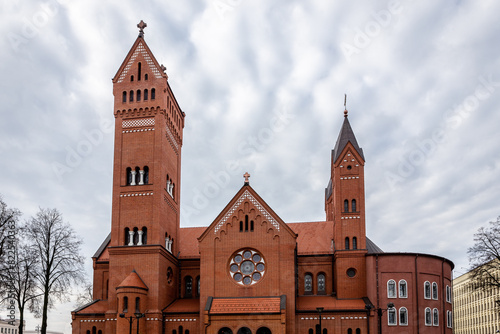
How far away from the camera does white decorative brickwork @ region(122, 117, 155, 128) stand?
194 feet

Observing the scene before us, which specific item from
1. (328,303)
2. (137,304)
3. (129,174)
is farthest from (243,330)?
(129,174)

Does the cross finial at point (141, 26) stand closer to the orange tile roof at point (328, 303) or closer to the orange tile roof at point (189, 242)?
the orange tile roof at point (189, 242)

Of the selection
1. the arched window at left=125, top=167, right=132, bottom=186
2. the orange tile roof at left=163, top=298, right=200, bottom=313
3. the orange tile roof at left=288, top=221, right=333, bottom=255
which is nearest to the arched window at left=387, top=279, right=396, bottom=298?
the orange tile roof at left=288, top=221, right=333, bottom=255

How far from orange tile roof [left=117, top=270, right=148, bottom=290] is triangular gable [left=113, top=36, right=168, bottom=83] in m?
19.9

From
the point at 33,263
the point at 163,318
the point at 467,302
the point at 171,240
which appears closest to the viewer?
the point at 33,263

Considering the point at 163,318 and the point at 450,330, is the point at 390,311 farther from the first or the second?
the point at 163,318

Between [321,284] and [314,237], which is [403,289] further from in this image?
[314,237]

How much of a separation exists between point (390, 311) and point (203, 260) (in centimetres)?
1748

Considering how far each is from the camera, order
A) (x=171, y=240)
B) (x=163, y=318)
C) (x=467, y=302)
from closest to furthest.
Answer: (x=163, y=318)
(x=171, y=240)
(x=467, y=302)

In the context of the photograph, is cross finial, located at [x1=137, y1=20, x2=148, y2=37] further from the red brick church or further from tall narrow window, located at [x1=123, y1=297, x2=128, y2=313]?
tall narrow window, located at [x1=123, y1=297, x2=128, y2=313]

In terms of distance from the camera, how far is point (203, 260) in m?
55.3

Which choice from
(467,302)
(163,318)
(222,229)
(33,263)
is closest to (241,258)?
(222,229)

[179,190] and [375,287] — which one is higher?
[179,190]

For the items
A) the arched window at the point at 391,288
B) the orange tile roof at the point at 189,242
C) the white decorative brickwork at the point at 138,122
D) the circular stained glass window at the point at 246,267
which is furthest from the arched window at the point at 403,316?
the white decorative brickwork at the point at 138,122
